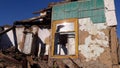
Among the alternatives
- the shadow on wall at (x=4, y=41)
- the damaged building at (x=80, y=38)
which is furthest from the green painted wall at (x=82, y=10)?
the shadow on wall at (x=4, y=41)

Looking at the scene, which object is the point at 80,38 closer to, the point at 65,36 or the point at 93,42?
the point at 93,42

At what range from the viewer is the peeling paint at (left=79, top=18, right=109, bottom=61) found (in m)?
7.02

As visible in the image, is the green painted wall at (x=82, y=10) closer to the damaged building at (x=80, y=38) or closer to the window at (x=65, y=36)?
the damaged building at (x=80, y=38)

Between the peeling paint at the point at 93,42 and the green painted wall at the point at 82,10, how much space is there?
258mm

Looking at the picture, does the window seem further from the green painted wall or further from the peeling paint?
the peeling paint

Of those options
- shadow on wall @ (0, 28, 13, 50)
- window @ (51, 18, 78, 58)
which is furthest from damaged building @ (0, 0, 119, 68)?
shadow on wall @ (0, 28, 13, 50)

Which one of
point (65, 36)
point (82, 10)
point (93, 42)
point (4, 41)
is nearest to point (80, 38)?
point (93, 42)

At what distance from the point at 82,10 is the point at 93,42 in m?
1.56

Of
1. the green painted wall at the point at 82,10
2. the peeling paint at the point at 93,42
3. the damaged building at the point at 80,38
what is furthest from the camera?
the green painted wall at the point at 82,10

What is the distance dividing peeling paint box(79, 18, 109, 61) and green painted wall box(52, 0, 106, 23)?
26 cm

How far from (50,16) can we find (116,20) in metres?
3.42

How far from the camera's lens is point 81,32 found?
751 centimetres

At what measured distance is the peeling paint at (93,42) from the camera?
7.02 meters

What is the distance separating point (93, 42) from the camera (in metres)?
7.19
